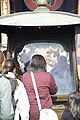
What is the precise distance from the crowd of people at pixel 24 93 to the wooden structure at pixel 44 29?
2.29 ft

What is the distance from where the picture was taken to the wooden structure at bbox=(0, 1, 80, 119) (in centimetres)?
666

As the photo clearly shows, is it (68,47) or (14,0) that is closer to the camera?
(68,47)

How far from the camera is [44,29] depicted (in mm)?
6992

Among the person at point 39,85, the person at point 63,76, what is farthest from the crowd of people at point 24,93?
the person at point 63,76

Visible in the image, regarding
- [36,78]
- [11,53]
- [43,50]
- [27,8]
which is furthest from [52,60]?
[27,8]

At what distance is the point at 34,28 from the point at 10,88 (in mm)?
2104

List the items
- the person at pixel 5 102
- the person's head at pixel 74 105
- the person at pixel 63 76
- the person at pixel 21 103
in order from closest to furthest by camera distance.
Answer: the person's head at pixel 74 105
the person at pixel 5 102
the person at pixel 21 103
the person at pixel 63 76

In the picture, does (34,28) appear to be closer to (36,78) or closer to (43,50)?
(43,50)

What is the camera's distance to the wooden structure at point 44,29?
666cm

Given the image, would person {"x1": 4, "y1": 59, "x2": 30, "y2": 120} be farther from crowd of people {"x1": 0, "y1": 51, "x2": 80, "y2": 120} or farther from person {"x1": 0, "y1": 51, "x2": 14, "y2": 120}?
person {"x1": 0, "y1": 51, "x2": 14, "y2": 120}

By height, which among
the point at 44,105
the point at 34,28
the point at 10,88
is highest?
the point at 34,28

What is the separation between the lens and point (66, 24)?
6574 millimetres

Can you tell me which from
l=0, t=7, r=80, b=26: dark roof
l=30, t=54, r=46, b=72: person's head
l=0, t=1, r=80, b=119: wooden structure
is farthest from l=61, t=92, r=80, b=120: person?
l=0, t=7, r=80, b=26: dark roof

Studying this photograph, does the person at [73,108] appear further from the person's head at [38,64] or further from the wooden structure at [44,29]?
the wooden structure at [44,29]
